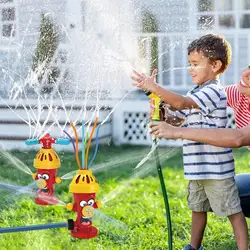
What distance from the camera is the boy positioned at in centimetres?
310

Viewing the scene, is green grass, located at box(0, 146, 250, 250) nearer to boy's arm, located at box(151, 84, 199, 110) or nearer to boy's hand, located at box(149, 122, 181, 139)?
boy's arm, located at box(151, 84, 199, 110)

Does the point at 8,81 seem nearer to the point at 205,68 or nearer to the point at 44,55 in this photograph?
the point at 44,55

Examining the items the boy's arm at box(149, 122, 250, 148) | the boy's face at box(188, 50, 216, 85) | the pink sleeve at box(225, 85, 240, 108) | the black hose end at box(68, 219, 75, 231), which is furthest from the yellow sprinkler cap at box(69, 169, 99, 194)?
the pink sleeve at box(225, 85, 240, 108)

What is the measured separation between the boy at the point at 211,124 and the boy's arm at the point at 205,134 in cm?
23

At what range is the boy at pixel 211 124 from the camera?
310 centimetres

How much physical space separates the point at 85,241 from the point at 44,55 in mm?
905

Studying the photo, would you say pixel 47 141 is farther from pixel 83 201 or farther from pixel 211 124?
pixel 211 124

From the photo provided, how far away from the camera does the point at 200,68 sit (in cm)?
315

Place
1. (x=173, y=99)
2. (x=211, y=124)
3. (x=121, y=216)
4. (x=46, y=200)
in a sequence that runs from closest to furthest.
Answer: (x=173, y=99) < (x=211, y=124) < (x=46, y=200) < (x=121, y=216)

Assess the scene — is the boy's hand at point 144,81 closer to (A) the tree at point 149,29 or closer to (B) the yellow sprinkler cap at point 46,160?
(A) the tree at point 149,29

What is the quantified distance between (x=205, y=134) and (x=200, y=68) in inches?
16.0

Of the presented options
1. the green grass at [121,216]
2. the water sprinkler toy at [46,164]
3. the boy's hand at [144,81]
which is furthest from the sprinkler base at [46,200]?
the boy's hand at [144,81]

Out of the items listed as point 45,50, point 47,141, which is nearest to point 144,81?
point 47,141

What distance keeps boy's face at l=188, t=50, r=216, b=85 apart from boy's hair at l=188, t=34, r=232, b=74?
0.06ft
